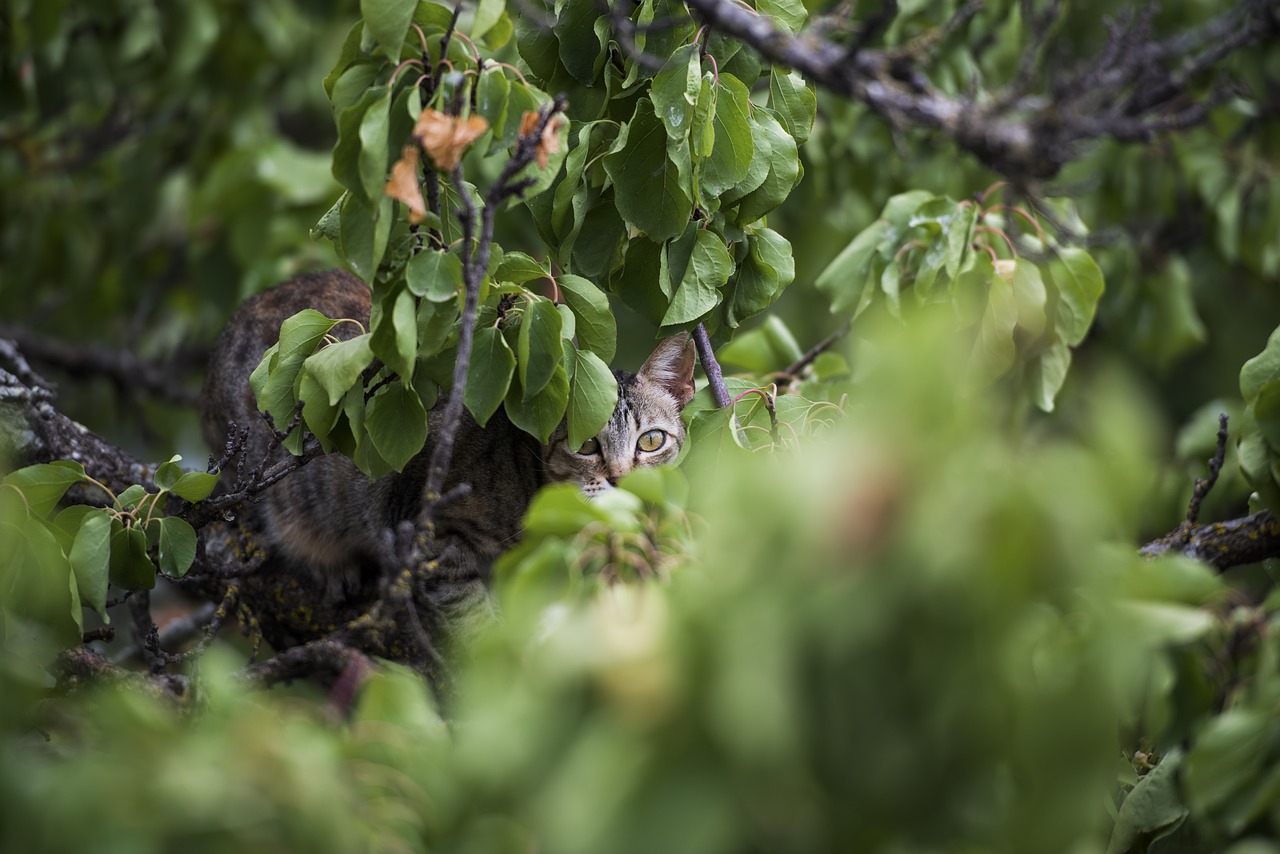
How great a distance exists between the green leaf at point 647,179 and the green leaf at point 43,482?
1.29m

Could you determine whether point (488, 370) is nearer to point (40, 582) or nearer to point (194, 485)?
point (194, 485)

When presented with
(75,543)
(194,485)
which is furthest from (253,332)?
(75,543)

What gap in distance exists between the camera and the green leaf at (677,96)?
2092 mm

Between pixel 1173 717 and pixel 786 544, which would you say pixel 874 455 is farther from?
pixel 1173 717

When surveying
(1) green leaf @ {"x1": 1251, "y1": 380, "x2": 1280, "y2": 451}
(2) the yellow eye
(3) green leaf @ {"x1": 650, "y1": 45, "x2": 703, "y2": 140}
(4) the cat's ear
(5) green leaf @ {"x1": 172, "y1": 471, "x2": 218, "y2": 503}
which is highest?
(3) green leaf @ {"x1": 650, "y1": 45, "x2": 703, "y2": 140}

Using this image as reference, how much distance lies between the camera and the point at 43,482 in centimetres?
226

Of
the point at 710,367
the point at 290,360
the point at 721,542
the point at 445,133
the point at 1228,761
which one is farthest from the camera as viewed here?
the point at 710,367

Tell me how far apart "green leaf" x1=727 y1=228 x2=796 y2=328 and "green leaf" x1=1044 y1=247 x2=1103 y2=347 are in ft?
2.55

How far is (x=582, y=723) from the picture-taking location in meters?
A: 1.23

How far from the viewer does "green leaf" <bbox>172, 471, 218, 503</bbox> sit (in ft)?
7.59

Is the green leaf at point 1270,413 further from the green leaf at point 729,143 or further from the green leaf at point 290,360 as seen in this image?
the green leaf at point 290,360

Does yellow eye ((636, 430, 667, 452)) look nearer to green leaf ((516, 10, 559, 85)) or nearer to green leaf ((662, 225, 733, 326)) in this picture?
green leaf ((662, 225, 733, 326))

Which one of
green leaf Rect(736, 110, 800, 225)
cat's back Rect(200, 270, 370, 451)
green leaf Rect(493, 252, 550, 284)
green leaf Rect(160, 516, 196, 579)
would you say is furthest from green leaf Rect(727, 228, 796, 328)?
cat's back Rect(200, 270, 370, 451)

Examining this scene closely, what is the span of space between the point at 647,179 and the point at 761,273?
41 cm
